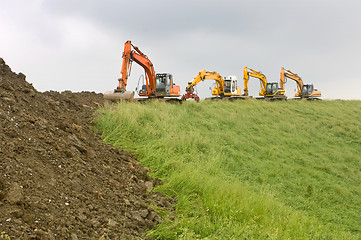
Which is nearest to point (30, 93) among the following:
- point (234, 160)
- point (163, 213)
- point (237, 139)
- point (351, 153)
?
point (163, 213)

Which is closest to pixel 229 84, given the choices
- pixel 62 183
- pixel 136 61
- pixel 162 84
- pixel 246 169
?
pixel 162 84

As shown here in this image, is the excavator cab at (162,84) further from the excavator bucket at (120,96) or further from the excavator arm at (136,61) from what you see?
the excavator bucket at (120,96)

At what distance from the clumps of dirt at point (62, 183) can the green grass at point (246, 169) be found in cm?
53

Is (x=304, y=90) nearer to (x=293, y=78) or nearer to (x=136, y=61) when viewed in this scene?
(x=293, y=78)

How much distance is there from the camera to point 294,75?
3425 centimetres

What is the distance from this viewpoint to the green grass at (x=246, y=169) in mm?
4473

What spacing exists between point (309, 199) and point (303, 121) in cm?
1149

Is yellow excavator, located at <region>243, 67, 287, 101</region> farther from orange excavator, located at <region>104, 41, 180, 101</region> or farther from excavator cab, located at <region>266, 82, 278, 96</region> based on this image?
orange excavator, located at <region>104, 41, 180, 101</region>

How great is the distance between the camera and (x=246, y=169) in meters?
8.64

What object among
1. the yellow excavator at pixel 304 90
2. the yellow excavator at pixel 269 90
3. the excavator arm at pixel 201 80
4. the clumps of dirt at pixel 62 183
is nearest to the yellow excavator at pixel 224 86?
the excavator arm at pixel 201 80

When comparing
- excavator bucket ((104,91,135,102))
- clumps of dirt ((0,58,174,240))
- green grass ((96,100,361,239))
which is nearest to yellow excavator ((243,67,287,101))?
green grass ((96,100,361,239))

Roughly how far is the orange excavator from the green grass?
2.20 metres

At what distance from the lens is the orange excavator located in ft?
45.7

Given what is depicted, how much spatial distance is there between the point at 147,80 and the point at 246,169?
10460 mm
